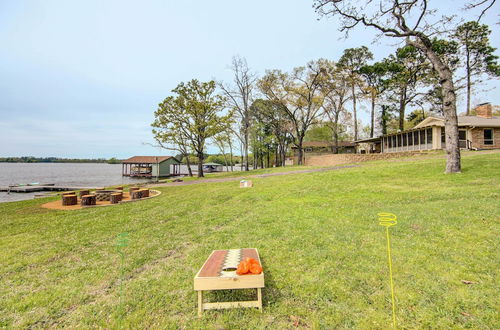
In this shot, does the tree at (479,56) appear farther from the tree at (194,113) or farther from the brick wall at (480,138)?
the tree at (194,113)

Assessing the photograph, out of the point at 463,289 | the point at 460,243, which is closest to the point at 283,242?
the point at 463,289

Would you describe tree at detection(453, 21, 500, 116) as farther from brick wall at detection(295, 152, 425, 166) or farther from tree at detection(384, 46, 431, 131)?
brick wall at detection(295, 152, 425, 166)

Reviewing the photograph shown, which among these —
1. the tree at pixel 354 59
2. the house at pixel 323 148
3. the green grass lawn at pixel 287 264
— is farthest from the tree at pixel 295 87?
the green grass lawn at pixel 287 264

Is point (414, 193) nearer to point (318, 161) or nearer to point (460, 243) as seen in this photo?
point (460, 243)

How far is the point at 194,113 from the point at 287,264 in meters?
25.3

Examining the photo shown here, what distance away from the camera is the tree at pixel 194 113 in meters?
26.9

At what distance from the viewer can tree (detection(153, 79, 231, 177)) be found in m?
26.9

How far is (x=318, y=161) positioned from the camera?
109 feet

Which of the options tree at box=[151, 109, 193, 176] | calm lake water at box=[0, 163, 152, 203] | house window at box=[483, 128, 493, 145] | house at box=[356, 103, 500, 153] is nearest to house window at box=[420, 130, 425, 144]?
house at box=[356, 103, 500, 153]

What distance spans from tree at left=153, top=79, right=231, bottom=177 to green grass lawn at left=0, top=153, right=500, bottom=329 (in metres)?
19.7

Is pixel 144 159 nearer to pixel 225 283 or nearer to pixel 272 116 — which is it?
pixel 272 116

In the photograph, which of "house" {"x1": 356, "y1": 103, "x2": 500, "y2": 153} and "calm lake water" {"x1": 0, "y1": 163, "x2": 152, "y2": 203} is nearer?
"house" {"x1": 356, "y1": 103, "x2": 500, "y2": 153}

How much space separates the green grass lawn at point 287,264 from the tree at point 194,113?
19.7m

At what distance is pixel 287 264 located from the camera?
13.7ft
